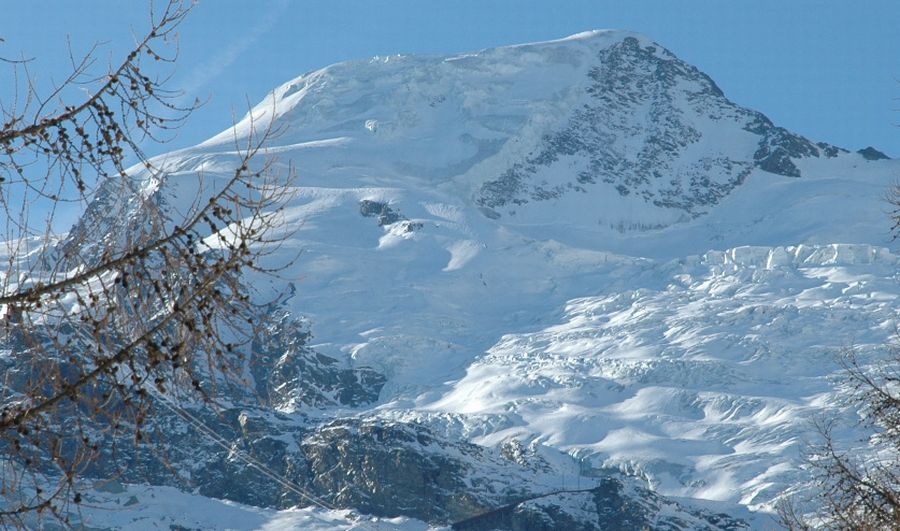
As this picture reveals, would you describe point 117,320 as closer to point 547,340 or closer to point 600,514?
point 600,514

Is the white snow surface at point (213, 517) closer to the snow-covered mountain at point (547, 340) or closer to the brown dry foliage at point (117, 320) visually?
the snow-covered mountain at point (547, 340)

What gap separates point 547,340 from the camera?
5728 inches

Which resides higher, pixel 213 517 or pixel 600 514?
pixel 213 517

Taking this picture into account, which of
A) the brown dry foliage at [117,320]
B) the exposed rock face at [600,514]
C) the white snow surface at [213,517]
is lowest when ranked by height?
the exposed rock face at [600,514]

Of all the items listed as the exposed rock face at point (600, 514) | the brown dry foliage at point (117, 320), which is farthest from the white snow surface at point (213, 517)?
the brown dry foliage at point (117, 320)

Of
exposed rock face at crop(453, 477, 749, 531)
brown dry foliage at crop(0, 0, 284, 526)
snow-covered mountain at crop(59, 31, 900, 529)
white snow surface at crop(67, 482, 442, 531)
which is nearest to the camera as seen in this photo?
brown dry foliage at crop(0, 0, 284, 526)

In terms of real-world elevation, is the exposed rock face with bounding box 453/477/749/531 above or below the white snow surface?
below

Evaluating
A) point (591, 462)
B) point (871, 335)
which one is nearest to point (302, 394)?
point (591, 462)

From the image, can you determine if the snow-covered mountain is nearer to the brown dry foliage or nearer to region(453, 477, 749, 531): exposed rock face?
region(453, 477, 749, 531): exposed rock face

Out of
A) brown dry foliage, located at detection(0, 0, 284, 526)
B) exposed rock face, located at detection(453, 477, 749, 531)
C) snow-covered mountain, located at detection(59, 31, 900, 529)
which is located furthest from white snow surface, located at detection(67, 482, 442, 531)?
brown dry foliage, located at detection(0, 0, 284, 526)

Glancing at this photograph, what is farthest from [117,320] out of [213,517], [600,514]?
[213,517]

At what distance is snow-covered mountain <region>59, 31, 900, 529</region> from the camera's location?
124 metres

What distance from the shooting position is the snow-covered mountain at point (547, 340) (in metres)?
124

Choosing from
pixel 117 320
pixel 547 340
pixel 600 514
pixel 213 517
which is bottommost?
pixel 600 514
